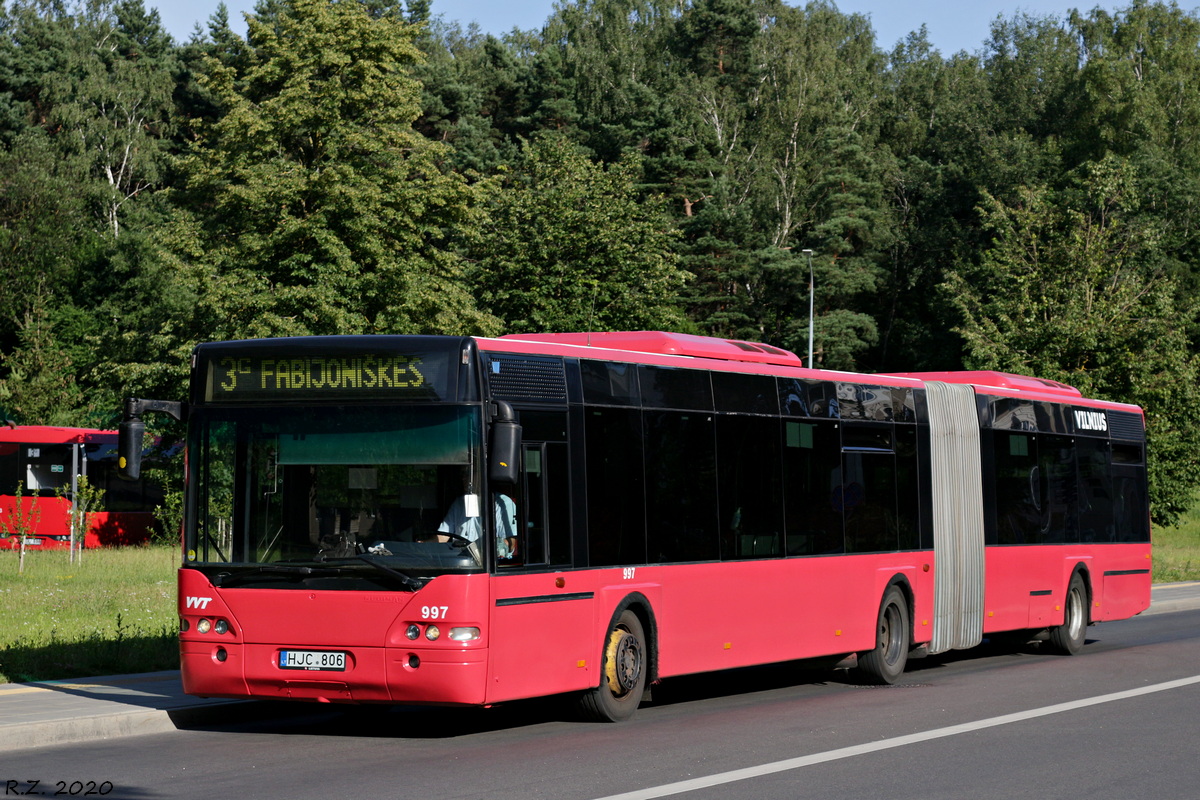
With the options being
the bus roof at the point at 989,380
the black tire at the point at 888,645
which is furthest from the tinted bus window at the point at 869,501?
the bus roof at the point at 989,380

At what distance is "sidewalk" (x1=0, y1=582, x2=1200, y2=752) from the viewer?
10.4 m

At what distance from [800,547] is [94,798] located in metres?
7.77

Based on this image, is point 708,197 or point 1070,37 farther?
point 1070,37

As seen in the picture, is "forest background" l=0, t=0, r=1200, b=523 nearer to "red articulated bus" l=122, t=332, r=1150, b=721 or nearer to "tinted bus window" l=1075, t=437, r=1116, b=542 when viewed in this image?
"tinted bus window" l=1075, t=437, r=1116, b=542

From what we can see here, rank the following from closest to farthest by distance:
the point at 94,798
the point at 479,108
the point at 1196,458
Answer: the point at 94,798, the point at 1196,458, the point at 479,108

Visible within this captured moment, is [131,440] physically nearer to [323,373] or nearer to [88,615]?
[323,373]

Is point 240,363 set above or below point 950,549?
above

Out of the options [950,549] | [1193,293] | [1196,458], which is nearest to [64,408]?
[1196,458]

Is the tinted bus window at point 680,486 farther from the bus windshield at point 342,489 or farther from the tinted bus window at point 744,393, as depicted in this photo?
the bus windshield at point 342,489

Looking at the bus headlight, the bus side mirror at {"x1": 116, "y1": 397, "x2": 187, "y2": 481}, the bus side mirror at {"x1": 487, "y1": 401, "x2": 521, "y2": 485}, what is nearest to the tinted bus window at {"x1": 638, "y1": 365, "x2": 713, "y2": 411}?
the bus side mirror at {"x1": 487, "y1": 401, "x2": 521, "y2": 485}

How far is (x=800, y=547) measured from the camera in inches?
577

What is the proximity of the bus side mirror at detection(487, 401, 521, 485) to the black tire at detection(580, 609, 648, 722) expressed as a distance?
2.00 m

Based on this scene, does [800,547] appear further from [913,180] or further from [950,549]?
[913,180]

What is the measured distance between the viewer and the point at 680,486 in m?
13.0
